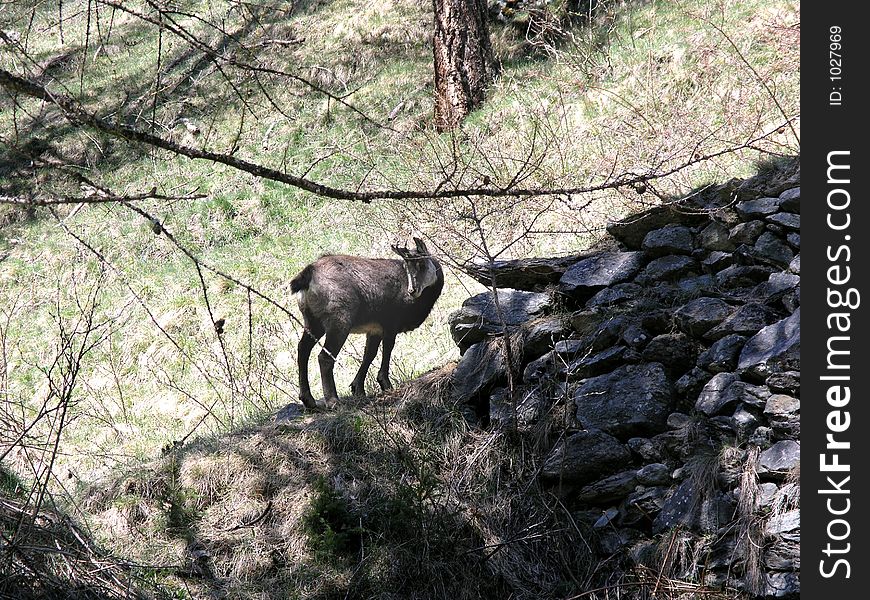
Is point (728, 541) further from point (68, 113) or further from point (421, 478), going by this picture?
point (68, 113)

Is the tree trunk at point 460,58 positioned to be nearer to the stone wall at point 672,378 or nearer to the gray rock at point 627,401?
the stone wall at point 672,378

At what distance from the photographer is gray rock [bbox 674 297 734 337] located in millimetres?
5320

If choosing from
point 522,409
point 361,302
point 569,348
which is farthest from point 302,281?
point 569,348

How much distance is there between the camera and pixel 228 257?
410 inches

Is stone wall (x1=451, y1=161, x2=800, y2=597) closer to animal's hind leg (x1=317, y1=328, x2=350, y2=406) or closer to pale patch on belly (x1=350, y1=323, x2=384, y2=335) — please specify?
pale patch on belly (x1=350, y1=323, x2=384, y2=335)

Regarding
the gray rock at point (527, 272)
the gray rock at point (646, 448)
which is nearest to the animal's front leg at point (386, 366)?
the gray rock at point (527, 272)

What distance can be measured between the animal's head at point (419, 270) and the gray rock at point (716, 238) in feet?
6.90

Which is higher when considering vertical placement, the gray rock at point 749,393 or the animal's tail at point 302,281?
the animal's tail at point 302,281

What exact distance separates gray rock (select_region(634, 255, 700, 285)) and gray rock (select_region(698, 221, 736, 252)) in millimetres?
145

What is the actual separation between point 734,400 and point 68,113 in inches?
146

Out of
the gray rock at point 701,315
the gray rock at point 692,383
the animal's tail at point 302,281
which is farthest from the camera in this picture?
the animal's tail at point 302,281

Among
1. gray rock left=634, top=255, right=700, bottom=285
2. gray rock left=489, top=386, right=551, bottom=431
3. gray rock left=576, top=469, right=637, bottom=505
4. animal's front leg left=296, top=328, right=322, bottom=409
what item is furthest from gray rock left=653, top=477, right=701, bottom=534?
animal's front leg left=296, top=328, right=322, bottom=409

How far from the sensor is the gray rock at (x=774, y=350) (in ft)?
15.4

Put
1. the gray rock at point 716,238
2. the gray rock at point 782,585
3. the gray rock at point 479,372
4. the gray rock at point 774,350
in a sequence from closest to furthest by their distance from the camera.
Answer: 1. the gray rock at point 782,585
2. the gray rock at point 774,350
3. the gray rock at point 716,238
4. the gray rock at point 479,372
